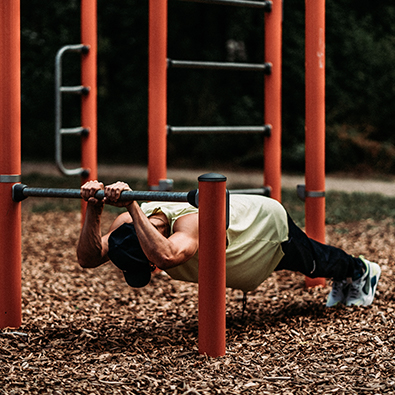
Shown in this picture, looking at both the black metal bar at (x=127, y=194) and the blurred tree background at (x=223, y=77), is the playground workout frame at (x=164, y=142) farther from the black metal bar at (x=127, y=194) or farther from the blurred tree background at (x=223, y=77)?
the blurred tree background at (x=223, y=77)

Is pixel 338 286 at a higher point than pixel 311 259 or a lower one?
lower

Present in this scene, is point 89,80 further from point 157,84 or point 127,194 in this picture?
point 127,194

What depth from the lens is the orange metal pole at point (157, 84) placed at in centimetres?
405

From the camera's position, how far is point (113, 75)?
50.9 ft

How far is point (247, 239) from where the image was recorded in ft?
9.29

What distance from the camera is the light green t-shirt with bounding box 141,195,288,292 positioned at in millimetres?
2797

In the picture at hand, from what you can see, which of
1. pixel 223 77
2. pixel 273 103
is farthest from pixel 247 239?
pixel 223 77

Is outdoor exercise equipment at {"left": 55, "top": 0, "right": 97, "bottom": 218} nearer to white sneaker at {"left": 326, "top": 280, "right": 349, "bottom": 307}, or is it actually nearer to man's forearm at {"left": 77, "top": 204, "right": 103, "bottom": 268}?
man's forearm at {"left": 77, "top": 204, "right": 103, "bottom": 268}

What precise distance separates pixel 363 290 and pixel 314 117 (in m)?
1.08

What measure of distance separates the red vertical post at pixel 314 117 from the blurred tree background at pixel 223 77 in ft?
28.3

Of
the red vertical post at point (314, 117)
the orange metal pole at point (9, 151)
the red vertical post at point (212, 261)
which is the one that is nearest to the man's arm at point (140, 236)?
the red vertical post at point (212, 261)

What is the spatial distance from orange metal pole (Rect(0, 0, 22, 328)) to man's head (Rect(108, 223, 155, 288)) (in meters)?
0.58

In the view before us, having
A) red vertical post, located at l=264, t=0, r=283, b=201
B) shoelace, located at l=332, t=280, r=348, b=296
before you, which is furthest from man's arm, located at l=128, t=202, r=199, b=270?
red vertical post, located at l=264, t=0, r=283, b=201

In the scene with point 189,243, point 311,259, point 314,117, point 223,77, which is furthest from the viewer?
point 223,77
